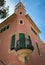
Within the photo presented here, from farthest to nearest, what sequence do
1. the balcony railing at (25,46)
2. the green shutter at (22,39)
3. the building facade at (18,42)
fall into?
the green shutter at (22,39), the building facade at (18,42), the balcony railing at (25,46)

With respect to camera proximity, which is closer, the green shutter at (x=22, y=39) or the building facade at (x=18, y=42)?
the building facade at (x=18, y=42)

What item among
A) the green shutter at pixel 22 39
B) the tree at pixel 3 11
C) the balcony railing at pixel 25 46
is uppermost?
the tree at pixel 3 11

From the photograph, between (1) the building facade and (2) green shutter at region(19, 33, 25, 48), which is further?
(2) green shutter at region(19, 33, 25, 48)

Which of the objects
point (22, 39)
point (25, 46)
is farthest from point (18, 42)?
point (25, 46)

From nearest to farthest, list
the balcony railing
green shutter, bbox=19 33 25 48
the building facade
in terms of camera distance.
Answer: the balcony railing, the building facade, green shutter, bbox=19 33 25 48

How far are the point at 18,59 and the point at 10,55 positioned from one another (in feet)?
4.20

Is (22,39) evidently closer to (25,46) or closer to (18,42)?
(18,42)

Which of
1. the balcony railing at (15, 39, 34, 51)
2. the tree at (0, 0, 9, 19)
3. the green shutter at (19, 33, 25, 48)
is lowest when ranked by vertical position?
the balcony railing at (15, 39, 34, 51)

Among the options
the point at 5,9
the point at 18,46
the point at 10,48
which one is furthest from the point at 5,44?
the point at 5,9

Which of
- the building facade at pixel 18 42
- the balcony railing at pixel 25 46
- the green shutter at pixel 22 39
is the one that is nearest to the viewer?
the balcony railing at pixel 25 46

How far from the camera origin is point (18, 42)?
47.8 ft

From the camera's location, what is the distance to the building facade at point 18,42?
45.7 ft

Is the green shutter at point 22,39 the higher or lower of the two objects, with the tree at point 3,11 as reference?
lower

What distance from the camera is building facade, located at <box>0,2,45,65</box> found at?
13926mm
